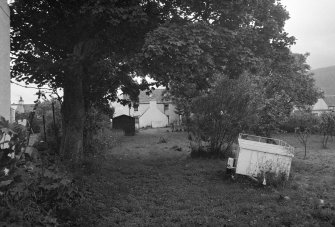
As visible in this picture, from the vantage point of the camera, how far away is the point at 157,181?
12.2 meters

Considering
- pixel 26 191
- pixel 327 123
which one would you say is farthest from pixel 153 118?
pixel 26 191

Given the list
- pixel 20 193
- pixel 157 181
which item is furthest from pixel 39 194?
pixel 157 181

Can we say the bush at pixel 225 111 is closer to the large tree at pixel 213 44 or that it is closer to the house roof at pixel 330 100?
the large tree at pixel 213 44

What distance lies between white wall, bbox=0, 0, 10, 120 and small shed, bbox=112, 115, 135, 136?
3109 cm

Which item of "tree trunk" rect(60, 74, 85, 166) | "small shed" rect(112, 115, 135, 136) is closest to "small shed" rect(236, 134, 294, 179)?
"tree trunk" rect(60, 74, 85, 166)

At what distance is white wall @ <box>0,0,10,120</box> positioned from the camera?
8.09 metres

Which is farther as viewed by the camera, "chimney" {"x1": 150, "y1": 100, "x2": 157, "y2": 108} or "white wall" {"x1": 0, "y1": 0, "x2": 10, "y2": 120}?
"chimney" {"x1": 150, "y1": 100, "x2": 157, "y2": 108}

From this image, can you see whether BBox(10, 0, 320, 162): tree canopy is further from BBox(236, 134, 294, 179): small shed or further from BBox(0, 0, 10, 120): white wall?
BBox(236, 134, 294, 179): small shed

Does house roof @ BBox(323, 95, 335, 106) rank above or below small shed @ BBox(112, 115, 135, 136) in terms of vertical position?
above

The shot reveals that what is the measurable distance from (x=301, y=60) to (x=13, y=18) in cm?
3837

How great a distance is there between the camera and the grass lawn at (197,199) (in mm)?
7961

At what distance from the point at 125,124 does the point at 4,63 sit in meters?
31.7

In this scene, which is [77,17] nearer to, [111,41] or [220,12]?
[111,41]

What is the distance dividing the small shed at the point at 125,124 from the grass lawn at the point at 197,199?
82.0 feet
